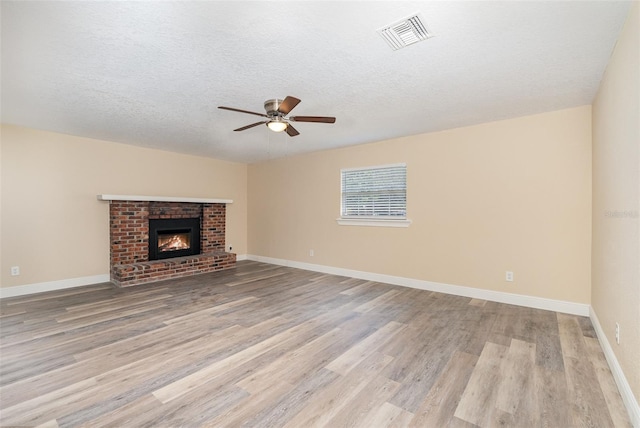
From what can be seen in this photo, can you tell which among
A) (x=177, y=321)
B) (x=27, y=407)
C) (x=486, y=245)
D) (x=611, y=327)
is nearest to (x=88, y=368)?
(x=27, y=407)

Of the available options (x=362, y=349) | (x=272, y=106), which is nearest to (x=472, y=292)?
(x=362, y=349)

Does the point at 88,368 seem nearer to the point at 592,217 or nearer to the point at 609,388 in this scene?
the point at 609,388

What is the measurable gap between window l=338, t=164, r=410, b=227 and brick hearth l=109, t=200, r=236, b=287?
2771mm

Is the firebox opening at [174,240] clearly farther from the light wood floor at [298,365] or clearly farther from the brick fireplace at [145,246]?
the light wood floor at [298,365]

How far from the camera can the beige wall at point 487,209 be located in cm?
337

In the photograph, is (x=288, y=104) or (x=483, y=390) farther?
(x=288, y=104)

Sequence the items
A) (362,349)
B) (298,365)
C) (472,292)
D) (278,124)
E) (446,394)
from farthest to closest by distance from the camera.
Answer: (472,292)
(278,124)
(362,349)
(298,365)
(446,394)

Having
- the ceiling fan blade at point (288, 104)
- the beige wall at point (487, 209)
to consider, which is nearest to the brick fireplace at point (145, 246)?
the beige wall at point (487, 209)

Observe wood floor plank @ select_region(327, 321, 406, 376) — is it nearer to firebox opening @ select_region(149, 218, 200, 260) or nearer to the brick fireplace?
the brick fireplace

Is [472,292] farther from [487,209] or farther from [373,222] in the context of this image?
[373,222]

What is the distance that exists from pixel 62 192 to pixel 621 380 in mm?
6672

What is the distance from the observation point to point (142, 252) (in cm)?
523

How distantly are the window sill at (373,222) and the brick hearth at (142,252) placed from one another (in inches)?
99.8

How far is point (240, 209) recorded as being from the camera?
7117 millimetres
